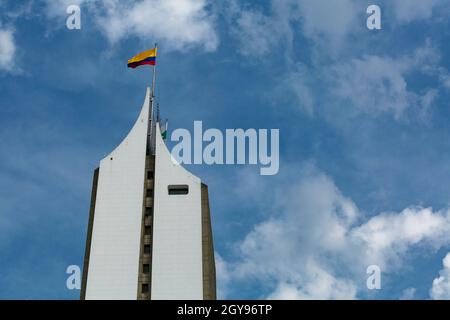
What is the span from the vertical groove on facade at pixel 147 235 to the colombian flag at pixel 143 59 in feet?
46.3

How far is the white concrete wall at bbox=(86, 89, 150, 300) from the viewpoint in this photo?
8325 centimetres

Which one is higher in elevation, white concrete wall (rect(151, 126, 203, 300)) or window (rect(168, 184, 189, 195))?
window (rect(168, 184, 189, 195))

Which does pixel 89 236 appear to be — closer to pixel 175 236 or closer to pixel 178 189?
pixel 175 236

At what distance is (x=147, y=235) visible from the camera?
87.1 m

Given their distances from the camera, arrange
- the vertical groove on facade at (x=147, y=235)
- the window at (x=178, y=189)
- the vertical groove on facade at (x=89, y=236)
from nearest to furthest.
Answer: the vertical groove on facade at (x=89, y=236) → the vertical groove on facade at (x=147, y=235) → the window at (x=178, y=189)

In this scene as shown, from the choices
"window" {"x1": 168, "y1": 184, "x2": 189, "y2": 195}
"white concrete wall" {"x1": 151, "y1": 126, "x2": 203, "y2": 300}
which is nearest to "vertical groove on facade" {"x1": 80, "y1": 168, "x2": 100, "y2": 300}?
"white concrete wall" {"x1": 151, "y1": 126, "x2": 203, "y2": 300}

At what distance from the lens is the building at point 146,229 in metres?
83.1

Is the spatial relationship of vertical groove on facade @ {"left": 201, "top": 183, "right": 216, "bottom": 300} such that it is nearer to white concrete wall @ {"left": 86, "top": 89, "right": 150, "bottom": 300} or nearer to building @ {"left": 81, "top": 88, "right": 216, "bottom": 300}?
building @ {"left": 81, "top": 88, "right": 216, "bottom": 300}

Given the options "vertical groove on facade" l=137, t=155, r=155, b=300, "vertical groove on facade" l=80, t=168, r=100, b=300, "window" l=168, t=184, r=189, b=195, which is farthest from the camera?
"window" l=168, t=184, r=189, b=195

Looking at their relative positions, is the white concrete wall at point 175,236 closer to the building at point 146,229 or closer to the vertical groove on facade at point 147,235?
the building at point 146,229

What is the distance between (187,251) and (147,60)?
30.1 metres

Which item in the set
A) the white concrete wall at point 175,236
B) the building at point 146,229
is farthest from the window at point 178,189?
the white concrete wall at point 175,236

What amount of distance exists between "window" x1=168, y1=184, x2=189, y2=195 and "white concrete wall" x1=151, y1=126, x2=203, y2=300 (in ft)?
1.88

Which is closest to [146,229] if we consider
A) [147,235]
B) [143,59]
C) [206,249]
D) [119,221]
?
[147,235]
